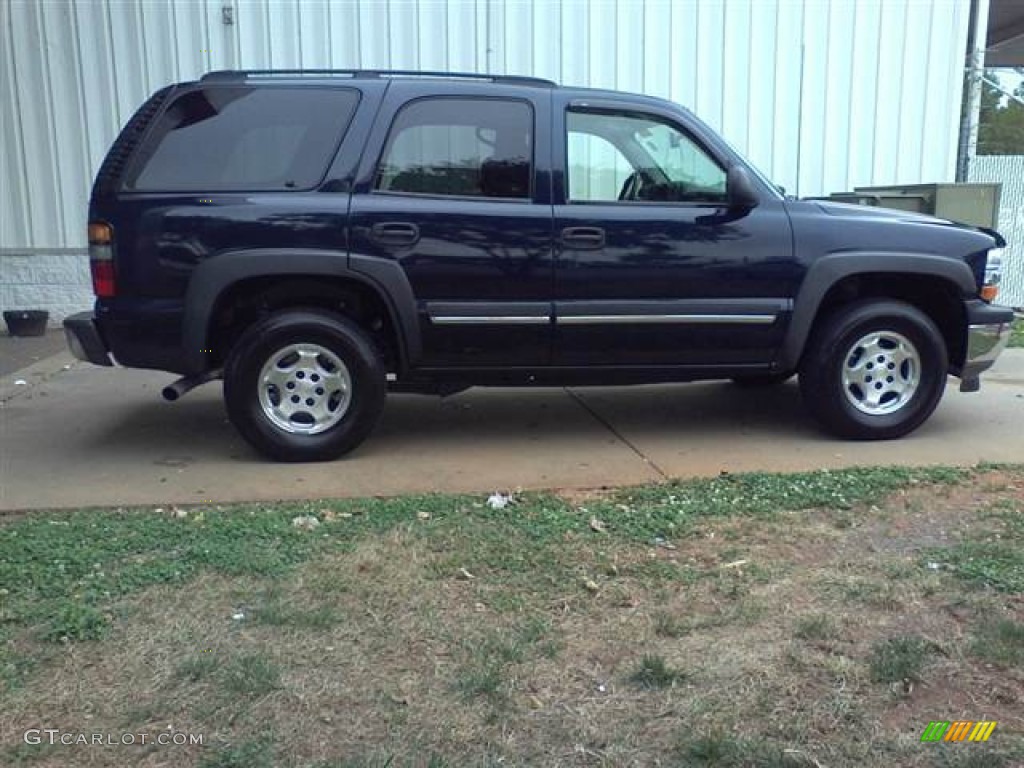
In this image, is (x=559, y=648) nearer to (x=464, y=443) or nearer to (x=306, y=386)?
(x=306, y=386)

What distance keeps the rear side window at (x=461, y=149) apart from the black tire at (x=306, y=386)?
33.5 inches

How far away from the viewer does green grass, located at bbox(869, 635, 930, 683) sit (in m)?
2.94

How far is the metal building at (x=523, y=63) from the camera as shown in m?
9.82

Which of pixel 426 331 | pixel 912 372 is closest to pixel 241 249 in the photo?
pixel 426 331

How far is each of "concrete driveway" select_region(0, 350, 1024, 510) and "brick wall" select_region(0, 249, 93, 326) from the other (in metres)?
3.20

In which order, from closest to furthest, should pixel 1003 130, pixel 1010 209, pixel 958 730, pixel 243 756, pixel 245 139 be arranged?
pixel 243 756 → pixel 958 730 → pixel 245 139 → pixel 1010 209 → pixel 1003 130

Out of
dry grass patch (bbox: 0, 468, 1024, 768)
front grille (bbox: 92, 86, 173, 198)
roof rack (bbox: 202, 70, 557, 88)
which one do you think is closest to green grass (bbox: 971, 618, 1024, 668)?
dry grass patch (bbox: 0, 468, 1024, 768)

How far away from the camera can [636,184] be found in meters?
5.32

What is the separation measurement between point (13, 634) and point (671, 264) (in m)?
3.57

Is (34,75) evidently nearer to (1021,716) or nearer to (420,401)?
(420,401)

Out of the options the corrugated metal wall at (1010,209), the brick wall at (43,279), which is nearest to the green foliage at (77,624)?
the brick wall at (43,279)

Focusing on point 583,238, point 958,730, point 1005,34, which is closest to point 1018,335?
point 583,238

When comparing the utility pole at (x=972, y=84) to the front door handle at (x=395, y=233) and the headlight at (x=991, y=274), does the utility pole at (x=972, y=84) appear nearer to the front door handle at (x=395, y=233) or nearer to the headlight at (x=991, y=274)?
the headlight at (x=991, y=274)

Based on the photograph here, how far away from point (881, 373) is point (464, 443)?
2.49 m
